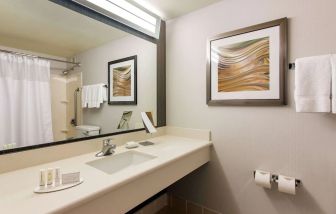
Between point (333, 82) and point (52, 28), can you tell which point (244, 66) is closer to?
point (333, 82)

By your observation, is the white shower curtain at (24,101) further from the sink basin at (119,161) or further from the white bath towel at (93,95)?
the sink basin at (119,161)

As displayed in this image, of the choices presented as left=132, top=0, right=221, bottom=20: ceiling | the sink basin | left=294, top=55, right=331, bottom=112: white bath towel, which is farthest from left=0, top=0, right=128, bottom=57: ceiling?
left=294, top=55, right=331, bottom=112: white bath towel

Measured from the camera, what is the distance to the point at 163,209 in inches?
76.5

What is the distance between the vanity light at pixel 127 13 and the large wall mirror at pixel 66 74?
5 centimetres

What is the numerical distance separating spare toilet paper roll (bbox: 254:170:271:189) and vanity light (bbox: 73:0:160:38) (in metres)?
1.51

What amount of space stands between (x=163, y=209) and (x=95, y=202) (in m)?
1.35

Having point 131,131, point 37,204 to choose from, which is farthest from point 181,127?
point 37,204

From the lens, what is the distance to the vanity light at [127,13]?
1.37m

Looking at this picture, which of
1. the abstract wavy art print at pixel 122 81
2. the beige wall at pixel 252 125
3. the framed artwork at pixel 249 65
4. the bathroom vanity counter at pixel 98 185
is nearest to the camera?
the bathroom vanity counter at pixel 98 185

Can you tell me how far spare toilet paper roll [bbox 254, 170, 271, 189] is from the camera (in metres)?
1.29

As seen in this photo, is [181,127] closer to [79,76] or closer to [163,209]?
[163,209]

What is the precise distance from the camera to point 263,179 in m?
1.31

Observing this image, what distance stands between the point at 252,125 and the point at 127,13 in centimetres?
138

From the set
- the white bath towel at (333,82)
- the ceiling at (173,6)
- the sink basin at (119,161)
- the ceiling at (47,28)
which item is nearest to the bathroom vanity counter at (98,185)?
the sink basin at (119,161)
